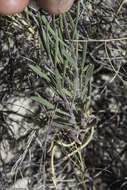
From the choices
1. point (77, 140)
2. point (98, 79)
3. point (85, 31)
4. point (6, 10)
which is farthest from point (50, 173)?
Result: point (6, 10)

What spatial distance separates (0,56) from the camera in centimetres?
90

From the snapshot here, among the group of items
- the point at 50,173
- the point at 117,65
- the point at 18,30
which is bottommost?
the point at 50,173

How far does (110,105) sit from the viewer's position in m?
0.82

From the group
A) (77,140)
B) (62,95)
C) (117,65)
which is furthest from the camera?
(117,65)

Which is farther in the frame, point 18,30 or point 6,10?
point 18,30

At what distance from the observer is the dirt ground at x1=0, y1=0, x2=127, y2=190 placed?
2.56 ft

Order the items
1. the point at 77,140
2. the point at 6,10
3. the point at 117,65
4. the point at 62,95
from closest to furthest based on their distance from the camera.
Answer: the point at 6,10, the point at 62,95, the point at 77,140, the point at 117,65

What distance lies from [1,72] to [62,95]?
1.22 ft

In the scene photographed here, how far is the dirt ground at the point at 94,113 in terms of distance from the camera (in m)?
0.78

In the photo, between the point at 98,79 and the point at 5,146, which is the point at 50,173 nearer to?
the point at 5,146

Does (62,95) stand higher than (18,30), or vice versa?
(18,30)

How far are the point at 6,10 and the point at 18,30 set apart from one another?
14.7 inches

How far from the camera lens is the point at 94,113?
2.66 ft

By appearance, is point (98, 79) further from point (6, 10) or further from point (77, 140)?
point (6, 10)
